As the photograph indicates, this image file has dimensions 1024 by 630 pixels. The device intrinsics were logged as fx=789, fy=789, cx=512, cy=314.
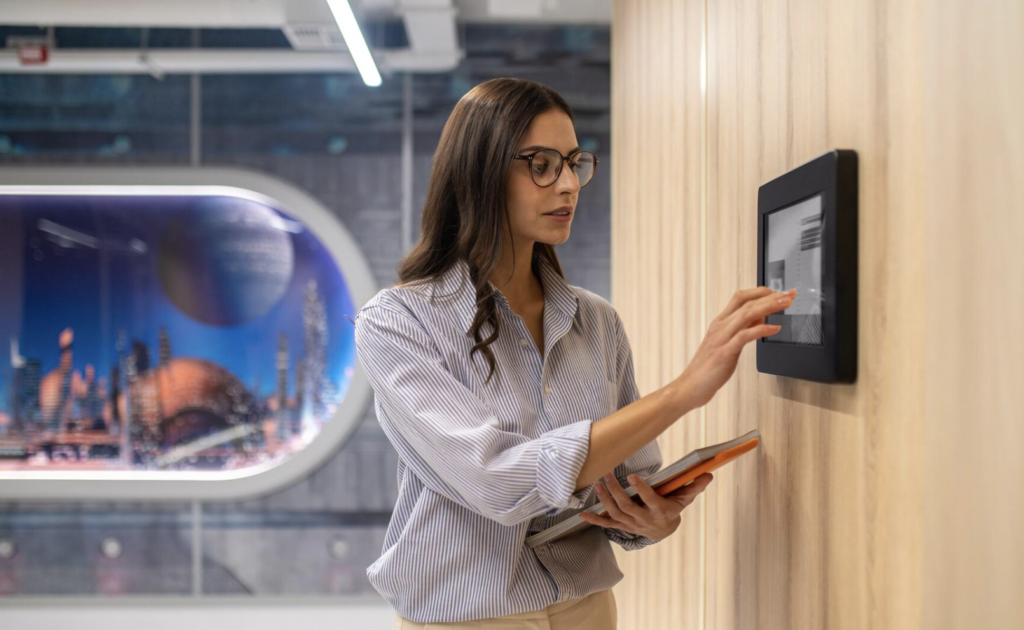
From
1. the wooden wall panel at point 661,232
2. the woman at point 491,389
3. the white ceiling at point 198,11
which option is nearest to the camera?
the woman at point 491,389

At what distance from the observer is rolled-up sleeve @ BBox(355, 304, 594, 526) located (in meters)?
1.10

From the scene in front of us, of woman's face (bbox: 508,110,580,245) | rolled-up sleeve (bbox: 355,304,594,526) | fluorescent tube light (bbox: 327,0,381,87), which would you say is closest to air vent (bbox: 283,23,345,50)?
fluorescent tube light (bbox: 327,0,381,87)

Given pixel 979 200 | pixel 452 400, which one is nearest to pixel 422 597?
pixel 452 400

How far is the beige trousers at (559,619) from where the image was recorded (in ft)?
4.37

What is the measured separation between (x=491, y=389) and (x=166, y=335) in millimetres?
3526

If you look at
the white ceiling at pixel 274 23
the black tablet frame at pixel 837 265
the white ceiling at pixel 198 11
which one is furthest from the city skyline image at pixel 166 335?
the black tablet frame at pixel 837 265

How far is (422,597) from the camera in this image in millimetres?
1346

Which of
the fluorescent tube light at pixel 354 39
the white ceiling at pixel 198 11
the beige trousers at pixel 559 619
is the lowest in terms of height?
the beige trousers at pixel 559 619

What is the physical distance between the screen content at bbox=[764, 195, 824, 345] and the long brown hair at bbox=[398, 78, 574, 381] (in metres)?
0.46

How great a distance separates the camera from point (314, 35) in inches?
148

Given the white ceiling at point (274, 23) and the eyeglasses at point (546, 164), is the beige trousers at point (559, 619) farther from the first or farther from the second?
the white ceiling at point (274, 23)

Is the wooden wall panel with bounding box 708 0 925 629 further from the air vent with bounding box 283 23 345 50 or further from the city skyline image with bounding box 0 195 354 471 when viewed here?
the city skyline image with bounding box 0 195 354 471

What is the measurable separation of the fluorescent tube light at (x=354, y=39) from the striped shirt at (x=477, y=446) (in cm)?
183

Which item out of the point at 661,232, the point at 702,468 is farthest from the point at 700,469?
the point at 661,232
